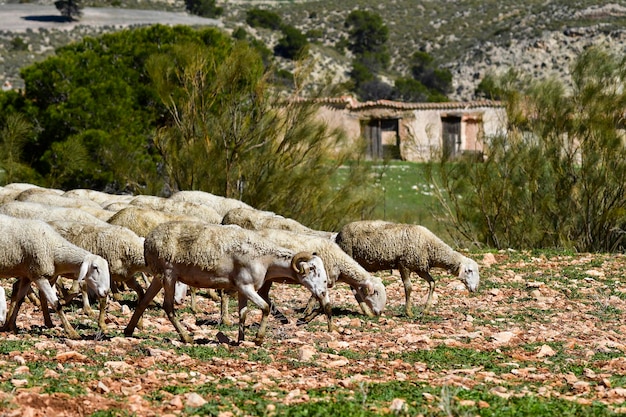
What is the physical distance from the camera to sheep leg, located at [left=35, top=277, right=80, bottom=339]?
459 inches

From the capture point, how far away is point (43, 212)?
15.4 metres

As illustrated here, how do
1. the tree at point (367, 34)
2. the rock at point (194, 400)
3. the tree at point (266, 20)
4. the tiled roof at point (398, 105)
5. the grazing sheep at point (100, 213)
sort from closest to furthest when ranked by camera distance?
the rock at point (194, 400)
the grazing sheep at point (100, 213)
the tiled roof at point (398, 105)
the tree at point (367, 34)
the tree at point (266, 20)

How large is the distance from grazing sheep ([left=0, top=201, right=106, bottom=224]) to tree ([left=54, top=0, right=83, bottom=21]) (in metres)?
82.7

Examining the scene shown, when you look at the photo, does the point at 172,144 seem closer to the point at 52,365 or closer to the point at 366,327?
the point at 366,327

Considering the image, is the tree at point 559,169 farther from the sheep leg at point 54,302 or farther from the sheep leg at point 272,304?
the sheep leg at point 54,302

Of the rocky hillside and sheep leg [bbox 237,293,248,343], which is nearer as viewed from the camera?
sheep leg [bbox 237,293,248,343]

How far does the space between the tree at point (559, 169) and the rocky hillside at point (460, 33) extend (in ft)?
122

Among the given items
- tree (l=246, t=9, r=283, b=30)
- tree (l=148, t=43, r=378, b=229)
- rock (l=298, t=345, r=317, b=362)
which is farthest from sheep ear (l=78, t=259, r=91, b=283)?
tree (l=246, t=9, r=283, b=30)

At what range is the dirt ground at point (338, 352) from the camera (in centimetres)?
872

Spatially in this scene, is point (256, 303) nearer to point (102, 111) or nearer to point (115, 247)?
point (115, 247)

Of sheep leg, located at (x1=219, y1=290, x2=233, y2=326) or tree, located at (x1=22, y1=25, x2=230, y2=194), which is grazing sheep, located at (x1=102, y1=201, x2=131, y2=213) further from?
tree, located at (x1=22, y1=25, x2=230, y2=194)

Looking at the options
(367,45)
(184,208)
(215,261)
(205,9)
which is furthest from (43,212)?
(205,9)

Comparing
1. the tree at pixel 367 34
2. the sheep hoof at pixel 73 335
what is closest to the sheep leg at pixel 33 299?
the sheep hoof at pixel 73 335

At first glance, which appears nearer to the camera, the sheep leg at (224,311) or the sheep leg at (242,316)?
the sheep leg at (242,316)
